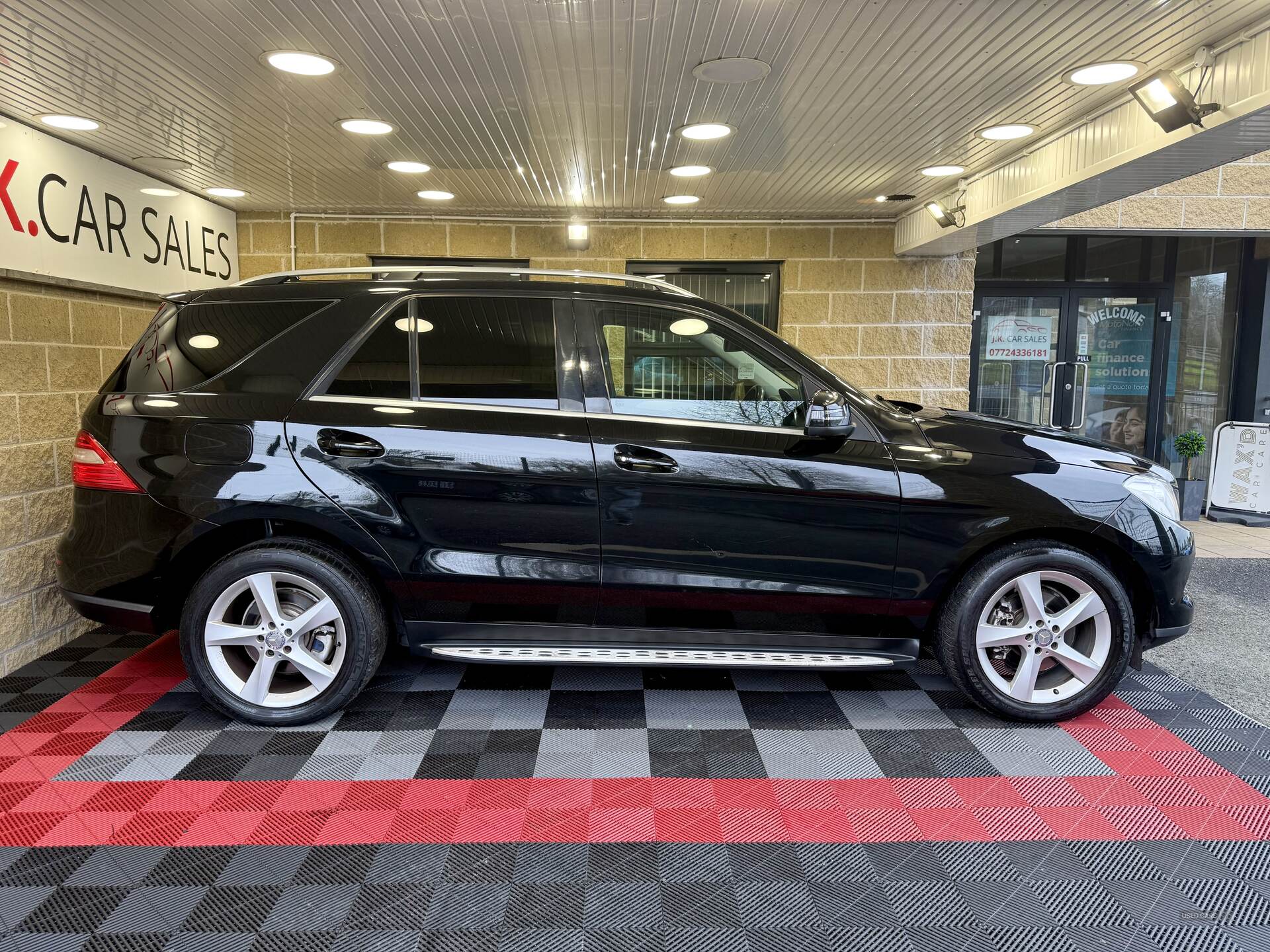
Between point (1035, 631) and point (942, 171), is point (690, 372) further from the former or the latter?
point (942, 171)

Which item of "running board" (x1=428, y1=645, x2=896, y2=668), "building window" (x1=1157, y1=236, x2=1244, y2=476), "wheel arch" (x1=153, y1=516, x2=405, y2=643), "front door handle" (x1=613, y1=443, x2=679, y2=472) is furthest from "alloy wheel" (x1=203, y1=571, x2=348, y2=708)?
"building window" (x1=1157, y1=236, x2=1244, y2=476)

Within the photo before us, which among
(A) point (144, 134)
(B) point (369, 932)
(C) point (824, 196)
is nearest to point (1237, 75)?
(C) point (824, 196)

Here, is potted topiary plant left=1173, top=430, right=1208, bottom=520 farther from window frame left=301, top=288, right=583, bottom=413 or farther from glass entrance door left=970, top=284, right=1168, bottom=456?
window frame left=301, top=288, right=583, bottom=413

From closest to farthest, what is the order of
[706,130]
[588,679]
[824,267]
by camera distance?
[588,679] → [706,130] → [824,267]

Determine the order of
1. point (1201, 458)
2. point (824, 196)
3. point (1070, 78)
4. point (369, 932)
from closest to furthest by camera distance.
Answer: point (369, 932)
point (1070, 78)
point (824, 196)
point (1201, 458)

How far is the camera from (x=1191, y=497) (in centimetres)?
789

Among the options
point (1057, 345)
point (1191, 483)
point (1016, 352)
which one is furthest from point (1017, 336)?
point (1191, 483)

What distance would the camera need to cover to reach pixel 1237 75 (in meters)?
3.12

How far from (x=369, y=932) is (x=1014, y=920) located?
1715 mm

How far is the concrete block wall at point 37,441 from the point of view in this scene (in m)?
3.82

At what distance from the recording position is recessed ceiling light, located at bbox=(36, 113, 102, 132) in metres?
3.96

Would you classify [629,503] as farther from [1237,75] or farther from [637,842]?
[1237,75]

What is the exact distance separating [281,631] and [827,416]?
2.29 m

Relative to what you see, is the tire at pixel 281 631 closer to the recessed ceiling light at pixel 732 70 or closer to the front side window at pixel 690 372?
the front side window at pixel 690 372
